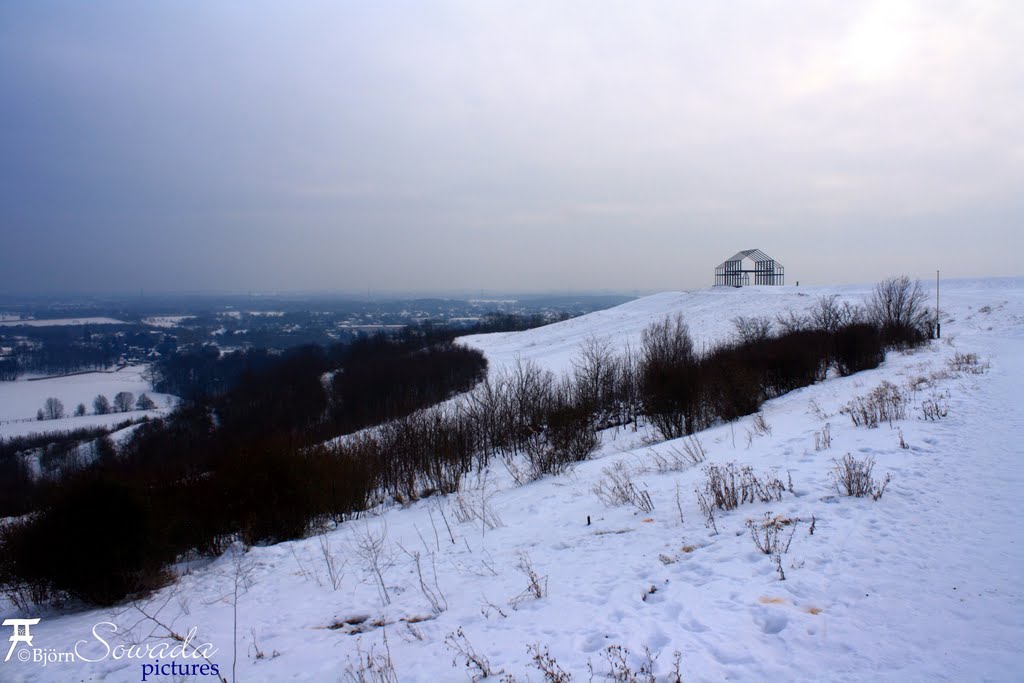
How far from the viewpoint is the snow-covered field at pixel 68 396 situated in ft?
180

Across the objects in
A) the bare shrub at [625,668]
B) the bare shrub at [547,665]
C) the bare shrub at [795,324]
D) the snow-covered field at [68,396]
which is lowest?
the snow-covered field at [68,396]

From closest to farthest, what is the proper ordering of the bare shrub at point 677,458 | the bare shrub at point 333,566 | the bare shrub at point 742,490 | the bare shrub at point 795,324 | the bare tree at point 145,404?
the bare shrub at point 333,566
the bare shrub at point 742,490
the bare shrub at point 677,458
the bare shrub at point 795,324
the bare tree at point 145,404

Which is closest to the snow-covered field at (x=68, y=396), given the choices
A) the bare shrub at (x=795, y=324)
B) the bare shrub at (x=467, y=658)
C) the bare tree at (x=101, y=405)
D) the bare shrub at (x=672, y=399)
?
the bare tree at (x=101, y=405)

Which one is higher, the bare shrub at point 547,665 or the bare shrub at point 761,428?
the bare shrub at point 547,665

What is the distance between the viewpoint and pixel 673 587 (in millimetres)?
4445

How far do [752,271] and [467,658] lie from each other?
5781cm

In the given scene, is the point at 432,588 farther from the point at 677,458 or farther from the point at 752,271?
the point at 752,271

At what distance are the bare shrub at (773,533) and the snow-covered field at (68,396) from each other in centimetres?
6612

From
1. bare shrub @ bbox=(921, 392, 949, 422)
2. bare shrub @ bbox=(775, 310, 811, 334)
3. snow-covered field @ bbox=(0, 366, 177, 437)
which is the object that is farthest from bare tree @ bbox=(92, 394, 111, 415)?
bare shrub @ bbox=(921, 392, 949, 422)

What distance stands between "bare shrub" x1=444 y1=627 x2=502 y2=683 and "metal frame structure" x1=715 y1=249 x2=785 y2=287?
56.5 m

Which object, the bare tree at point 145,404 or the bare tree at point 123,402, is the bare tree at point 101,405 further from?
the bare tree at point 145,404

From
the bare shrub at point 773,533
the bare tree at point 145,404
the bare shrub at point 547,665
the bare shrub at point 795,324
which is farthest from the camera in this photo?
the bare tree at point 145,404

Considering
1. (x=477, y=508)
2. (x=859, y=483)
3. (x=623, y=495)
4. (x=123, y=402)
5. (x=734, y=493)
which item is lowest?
(x=123, y=402)

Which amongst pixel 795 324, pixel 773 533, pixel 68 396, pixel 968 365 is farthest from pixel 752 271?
pixel 68 396
